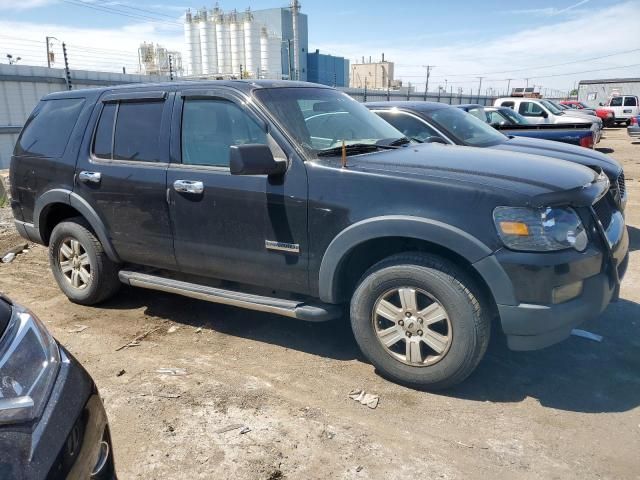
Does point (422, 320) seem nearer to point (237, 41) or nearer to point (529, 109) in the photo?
point (529, 109)

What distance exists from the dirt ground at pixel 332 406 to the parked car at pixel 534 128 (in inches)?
250

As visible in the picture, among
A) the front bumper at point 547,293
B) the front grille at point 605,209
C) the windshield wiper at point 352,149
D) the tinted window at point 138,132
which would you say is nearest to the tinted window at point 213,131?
the tinted window at point 138,132

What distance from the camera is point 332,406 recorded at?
3275mm

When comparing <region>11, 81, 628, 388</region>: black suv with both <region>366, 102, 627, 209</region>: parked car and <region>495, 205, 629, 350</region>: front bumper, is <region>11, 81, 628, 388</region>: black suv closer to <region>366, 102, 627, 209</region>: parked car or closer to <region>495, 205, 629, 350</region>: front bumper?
<region>495, 205, 629, 350</region>: front bumper

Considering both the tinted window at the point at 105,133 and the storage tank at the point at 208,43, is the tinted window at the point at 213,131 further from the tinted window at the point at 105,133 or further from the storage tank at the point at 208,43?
the storage tank at the point at 208,43

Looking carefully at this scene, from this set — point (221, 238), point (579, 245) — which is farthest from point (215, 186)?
point (579, 245)

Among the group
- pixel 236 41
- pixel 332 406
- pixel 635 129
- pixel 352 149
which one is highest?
pixel 236 41

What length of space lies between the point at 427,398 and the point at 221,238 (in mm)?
1802

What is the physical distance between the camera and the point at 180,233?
13.4 feet

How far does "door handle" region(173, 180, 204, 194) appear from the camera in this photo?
3.90 m

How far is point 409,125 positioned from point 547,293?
4366 mm

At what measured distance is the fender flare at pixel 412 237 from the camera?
3.03 meters

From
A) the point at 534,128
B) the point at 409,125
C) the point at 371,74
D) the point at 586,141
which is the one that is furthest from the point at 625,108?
the point at 371,74

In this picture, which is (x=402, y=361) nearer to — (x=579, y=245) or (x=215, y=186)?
(x=579, y=245)
